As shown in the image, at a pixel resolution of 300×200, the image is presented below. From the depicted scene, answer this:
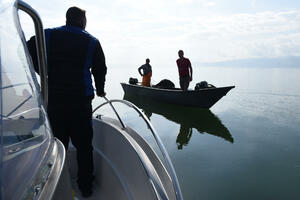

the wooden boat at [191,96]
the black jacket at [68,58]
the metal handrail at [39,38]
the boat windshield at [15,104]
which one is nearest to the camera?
the boat windshield at [15,104]

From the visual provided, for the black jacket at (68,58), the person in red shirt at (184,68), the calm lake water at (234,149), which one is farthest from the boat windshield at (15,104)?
the person in red shirt at (184,68)

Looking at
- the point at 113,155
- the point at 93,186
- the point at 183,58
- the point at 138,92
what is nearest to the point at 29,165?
the point at 113,155

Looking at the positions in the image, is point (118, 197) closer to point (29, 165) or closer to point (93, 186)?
point (93, 186)

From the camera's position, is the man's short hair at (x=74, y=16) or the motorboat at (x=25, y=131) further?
the man's short hair at (x=74, y=16)

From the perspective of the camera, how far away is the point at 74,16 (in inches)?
77.2

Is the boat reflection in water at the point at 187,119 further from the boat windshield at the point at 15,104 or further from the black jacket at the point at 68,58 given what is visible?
the boat windshield at the point at 15,104

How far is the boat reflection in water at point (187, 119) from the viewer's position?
6.54 m

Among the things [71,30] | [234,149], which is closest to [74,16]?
[71,30]

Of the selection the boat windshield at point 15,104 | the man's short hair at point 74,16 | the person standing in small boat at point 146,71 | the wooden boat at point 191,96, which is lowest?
the wooden boat at point 191,96

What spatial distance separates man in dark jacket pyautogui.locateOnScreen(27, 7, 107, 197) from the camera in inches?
73.1

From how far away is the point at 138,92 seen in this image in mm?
12008

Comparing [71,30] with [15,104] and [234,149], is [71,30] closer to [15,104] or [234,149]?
[15,104]

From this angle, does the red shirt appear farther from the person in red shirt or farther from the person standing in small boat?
the person standing in small boat

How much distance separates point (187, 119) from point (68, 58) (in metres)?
6.96
